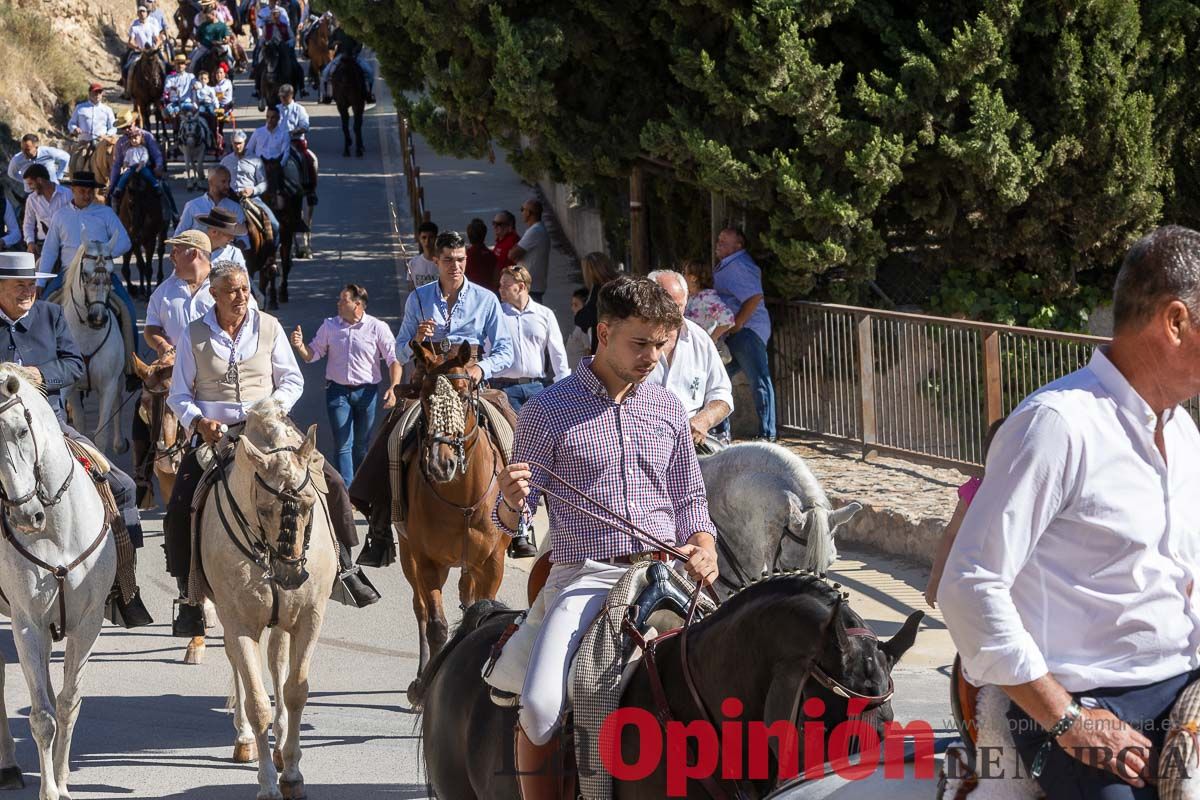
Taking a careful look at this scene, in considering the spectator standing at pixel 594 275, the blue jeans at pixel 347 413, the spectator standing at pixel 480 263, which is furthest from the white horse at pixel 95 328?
the spectator standing at pixel 594 275

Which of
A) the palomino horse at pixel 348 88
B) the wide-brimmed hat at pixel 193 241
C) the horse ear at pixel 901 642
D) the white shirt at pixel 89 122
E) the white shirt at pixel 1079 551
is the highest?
the palomino horse at pixel 348 88

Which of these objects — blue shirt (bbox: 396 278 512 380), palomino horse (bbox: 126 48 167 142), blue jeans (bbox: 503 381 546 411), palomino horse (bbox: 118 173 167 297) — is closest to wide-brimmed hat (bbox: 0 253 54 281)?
blue shirt (bbox: 396 278 512 380)

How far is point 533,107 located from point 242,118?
26.2 meters

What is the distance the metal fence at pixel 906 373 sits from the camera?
40.5 feet

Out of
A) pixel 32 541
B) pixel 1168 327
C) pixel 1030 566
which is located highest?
pixel 1168 327

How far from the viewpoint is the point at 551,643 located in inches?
209

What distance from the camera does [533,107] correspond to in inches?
571

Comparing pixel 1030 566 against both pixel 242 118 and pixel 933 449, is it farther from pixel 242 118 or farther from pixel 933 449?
pixel 242 118

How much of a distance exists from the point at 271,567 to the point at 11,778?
1.84m

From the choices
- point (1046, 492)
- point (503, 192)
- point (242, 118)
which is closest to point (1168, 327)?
point (1046, 492)

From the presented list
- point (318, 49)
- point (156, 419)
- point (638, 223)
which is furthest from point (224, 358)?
point (318, 49)

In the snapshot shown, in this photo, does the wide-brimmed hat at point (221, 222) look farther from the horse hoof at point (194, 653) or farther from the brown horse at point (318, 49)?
the brown horse at point (318, 49)

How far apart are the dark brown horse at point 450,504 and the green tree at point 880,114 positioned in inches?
185

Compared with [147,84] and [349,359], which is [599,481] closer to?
[349,359]
